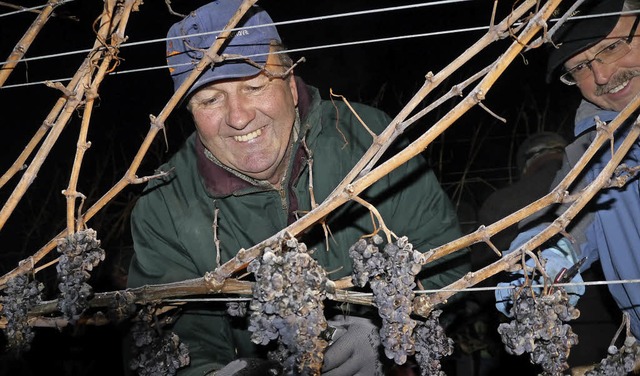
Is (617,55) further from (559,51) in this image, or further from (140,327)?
(140,327)

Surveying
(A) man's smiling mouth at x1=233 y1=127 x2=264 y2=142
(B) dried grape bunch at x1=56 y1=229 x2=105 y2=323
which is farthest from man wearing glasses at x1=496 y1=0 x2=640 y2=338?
(B) dried grape bunch at x1=56 y1=229 x2=105 y2=323

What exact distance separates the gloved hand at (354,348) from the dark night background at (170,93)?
2697 millimetres

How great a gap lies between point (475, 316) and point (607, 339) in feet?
2.47

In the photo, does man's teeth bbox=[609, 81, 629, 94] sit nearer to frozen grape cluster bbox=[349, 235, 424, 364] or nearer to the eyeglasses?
the eyeglasses

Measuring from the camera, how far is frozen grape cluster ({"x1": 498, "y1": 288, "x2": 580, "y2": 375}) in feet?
4.36

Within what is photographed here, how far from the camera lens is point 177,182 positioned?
240 centimetres

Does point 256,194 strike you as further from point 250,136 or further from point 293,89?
point 293,89

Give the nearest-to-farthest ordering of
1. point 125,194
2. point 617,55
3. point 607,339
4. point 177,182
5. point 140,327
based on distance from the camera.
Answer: point 140,327, point 617,55, point 177,182, point 607,339, point 125,194

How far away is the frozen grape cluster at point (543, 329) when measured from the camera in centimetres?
133

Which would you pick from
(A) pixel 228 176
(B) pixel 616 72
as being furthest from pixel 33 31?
(B) pixel 616 72

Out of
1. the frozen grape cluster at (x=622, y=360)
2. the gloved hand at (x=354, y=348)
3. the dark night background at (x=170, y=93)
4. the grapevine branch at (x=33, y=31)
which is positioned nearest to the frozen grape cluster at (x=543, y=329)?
the frozen grape cluster at (x=622, y=360)

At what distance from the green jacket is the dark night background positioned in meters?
2.06

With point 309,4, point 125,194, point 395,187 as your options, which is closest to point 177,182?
A: point 395,187

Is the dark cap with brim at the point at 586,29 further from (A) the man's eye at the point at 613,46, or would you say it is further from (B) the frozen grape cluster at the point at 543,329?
(B) the frozen grape cluster at the point at 543,329
